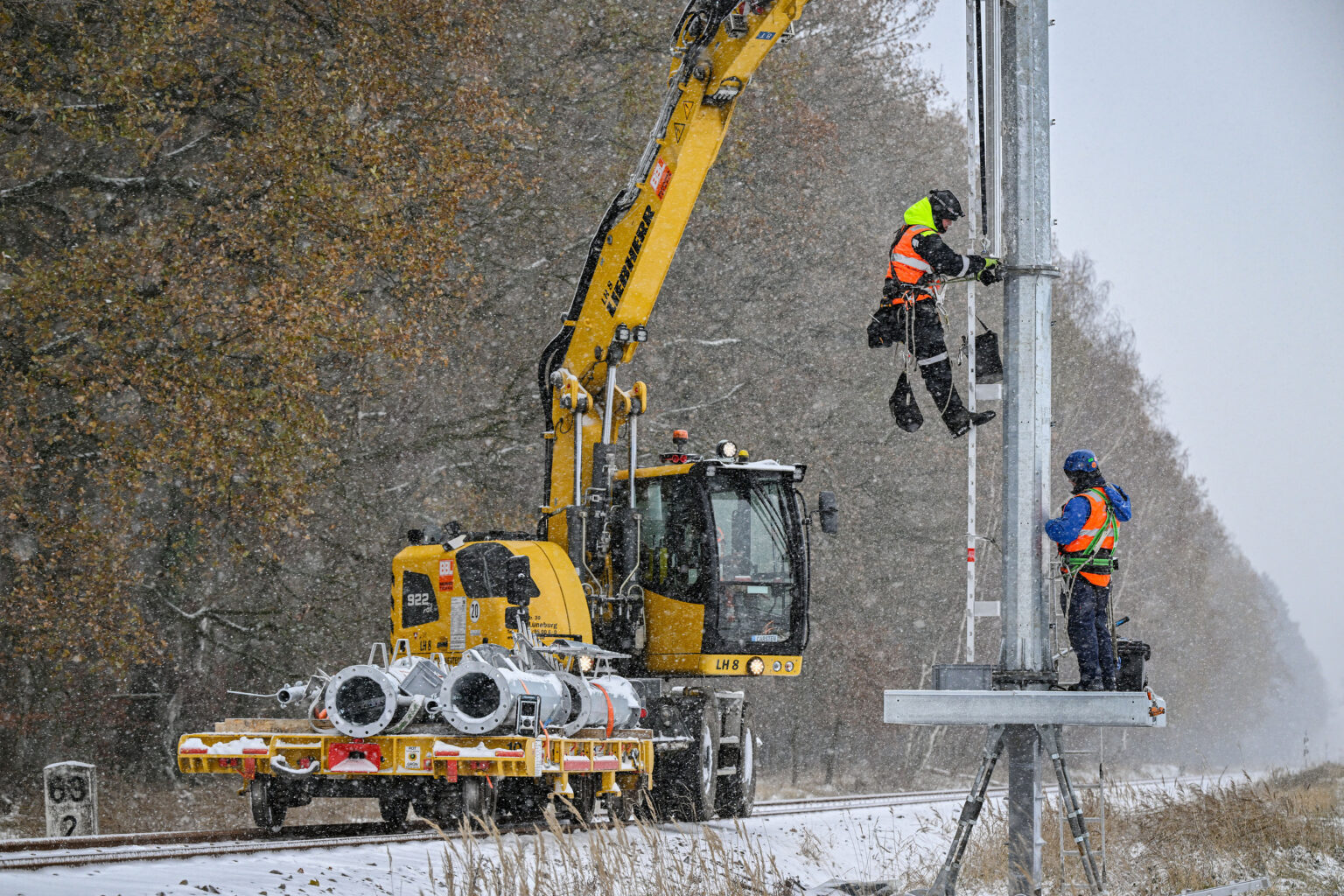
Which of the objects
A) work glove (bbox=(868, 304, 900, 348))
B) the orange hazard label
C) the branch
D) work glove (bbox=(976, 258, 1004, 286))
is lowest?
work glove (bbox=(868, 304, 900, 348))

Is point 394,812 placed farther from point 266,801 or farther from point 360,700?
point 360,700

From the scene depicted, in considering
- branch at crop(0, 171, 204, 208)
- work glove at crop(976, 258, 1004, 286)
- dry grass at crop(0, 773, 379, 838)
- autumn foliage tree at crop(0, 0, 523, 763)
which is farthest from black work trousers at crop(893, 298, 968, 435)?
branch at crop(0, 171, 204, 208)

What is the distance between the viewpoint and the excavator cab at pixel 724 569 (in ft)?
44.8

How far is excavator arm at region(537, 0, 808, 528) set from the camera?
13.4m

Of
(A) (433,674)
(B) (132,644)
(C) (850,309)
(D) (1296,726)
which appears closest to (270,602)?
(B) (132,644)

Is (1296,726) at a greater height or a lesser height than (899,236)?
lesser

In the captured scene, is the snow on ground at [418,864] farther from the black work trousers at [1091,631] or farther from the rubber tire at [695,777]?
the black work trousers at [1091,631]

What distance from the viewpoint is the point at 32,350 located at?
15.9m

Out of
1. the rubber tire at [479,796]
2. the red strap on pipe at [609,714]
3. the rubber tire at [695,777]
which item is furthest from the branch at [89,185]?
the rubber tire at [479,796]

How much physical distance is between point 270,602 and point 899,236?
13700mm

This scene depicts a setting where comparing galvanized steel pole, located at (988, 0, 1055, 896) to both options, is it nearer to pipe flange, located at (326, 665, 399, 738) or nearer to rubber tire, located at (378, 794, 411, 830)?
pipe flange, located at (326, 665, 399, 738)

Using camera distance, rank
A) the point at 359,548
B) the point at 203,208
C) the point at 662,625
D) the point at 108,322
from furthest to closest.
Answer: the point at 359,548
the point at 203,208
the point at 108,322
the point at 662,625

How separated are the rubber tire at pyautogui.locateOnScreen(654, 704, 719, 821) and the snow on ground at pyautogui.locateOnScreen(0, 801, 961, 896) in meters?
0.24

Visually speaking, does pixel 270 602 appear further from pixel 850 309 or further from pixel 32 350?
pixel 850 309
